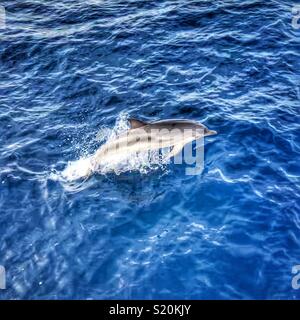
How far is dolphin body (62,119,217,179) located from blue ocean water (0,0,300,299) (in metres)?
0.64

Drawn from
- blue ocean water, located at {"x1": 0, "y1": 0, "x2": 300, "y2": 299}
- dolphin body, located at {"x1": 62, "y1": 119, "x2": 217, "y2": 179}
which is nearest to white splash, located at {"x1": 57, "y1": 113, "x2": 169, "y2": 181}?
dolphin body, located at {"x1": 62, "y1": 119, "x2": 217, "y2": 179}

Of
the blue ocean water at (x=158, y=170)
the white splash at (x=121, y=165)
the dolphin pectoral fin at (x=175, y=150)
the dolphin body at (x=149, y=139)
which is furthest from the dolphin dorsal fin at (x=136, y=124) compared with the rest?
the blue ocean water at (x=158, y=170)

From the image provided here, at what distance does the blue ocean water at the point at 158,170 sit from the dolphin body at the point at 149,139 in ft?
2.10

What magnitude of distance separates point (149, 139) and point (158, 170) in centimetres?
114

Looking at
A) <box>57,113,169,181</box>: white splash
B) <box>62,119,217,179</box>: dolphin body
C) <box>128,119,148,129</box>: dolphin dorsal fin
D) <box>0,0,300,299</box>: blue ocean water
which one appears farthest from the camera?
<box>57,113,169,181</box>: white splash

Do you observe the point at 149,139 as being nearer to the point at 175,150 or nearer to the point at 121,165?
the point at 175,150

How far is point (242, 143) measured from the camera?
14.9 meters

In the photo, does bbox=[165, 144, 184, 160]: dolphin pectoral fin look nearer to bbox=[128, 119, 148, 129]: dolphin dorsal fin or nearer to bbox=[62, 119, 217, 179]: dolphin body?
bbox=[62, 119, 217, 179]: dolphin body

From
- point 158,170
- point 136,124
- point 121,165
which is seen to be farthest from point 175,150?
point 121,165

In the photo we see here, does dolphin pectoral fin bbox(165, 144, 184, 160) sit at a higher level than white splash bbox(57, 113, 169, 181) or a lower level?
higher

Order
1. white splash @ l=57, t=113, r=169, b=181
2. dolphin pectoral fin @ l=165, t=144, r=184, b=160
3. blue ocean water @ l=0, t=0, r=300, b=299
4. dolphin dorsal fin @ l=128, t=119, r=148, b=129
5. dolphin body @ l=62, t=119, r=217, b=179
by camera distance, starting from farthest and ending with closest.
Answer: white splash @ l=57, t=113, r=169, b=181 → dolphin pectoral fin @ l=165, t=144, r=184, b=160 → dolphin body @ l=62, t=119, r=217, b=179 → dolphin dorsal fin @ l=128, t=119, r=148, b=129 → blue ocean water @ l=0, t=0, r=300, b=299

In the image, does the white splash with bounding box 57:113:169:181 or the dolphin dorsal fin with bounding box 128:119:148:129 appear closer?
the dolphin dorsal fin with bounding box 128:119:148:129

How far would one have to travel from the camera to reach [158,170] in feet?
46.6

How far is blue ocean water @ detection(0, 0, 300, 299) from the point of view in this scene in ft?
36.6
